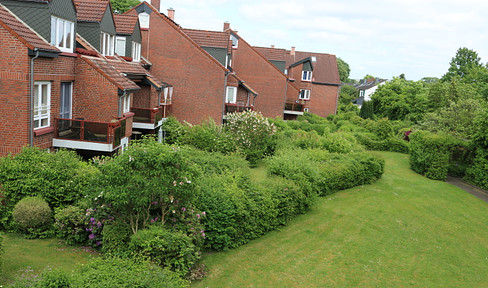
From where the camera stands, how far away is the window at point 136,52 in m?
27.1

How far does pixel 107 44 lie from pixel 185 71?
30.1ft

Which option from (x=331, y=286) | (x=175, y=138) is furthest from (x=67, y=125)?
(x=331, y=286)

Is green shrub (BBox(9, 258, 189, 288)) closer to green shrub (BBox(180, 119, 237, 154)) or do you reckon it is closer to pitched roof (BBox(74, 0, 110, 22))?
pitched roof (BBox(74, 0, 110, 22))

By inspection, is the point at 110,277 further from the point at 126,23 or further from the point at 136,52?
the point at 136,52

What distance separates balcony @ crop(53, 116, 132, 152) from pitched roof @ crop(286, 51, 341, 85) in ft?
153

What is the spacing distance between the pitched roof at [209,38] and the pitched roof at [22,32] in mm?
19138

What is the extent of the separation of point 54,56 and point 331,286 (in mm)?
13351

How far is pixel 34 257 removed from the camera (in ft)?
36.7

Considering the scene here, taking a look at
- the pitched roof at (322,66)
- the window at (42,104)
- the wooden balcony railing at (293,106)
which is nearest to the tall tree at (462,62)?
the pitched roof at (322,66)

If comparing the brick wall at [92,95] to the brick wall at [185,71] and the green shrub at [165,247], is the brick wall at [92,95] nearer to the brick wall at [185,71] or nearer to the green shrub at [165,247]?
the green shrub at [165,247]

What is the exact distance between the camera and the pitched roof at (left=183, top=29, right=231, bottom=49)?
109 ft

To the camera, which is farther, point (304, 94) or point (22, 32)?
point (304, 94)

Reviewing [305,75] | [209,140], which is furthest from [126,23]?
[305,75]

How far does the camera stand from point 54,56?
1544 centimetres
